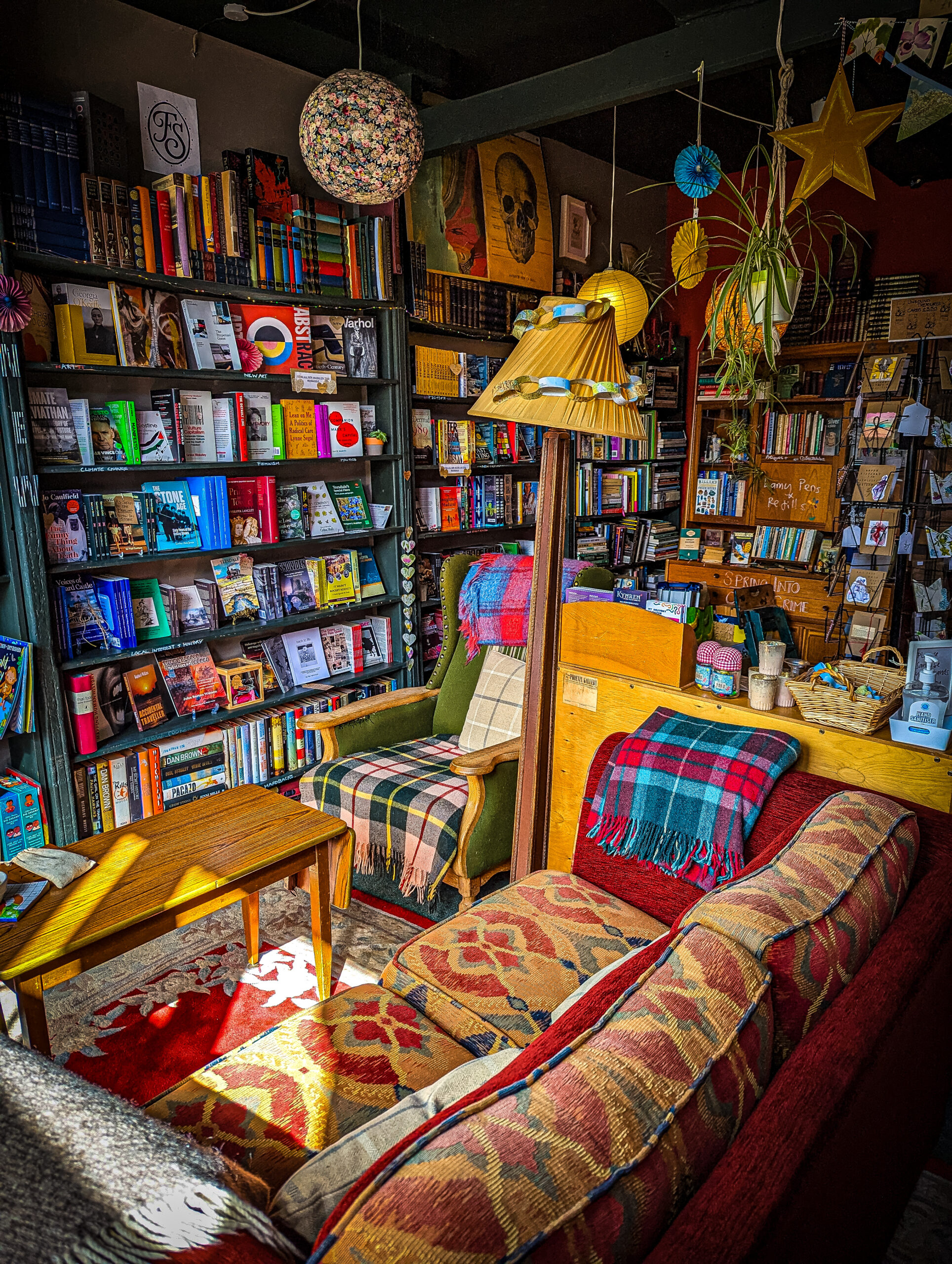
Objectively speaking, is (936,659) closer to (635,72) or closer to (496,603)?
(496,603)

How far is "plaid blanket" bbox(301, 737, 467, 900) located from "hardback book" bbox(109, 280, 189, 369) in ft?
4.94

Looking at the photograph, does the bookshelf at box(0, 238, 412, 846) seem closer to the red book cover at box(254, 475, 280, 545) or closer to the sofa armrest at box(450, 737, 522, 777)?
the red book cover at box(254, 475, 280, 545)

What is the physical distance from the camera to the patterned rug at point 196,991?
200 cm

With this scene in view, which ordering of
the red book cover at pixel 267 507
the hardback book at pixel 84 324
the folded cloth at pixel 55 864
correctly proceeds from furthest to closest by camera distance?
the red book cover at pixel 267 507
the hardback book at pixel 84 324
the folded cloth at pixel 55 864

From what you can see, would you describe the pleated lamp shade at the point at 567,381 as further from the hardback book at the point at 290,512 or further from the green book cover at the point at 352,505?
the green book cover at the point at 352,505

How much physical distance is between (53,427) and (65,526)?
0.31 metres

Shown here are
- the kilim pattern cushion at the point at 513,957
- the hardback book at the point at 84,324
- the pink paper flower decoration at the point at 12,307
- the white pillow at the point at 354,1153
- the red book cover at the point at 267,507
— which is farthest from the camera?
the red book cover at the point at 267,507

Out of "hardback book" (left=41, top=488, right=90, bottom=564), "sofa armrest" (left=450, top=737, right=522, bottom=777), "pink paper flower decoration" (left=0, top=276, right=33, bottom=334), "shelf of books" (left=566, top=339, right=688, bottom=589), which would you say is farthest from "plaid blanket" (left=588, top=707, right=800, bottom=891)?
"shelf of books" (left=566, top=339, right=688, bottom=589)

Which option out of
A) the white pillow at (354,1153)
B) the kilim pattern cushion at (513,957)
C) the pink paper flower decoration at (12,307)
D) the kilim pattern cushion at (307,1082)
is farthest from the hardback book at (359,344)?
the white pillow at (354,1153)

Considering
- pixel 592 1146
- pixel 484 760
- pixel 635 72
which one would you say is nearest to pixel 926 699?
pixel 484 760

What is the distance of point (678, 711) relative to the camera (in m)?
2.06

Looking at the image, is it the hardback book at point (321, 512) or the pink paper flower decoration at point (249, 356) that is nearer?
the pink paper flower decoration at point (249, 356)

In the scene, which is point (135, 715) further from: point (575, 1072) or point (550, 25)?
point (550, 25)

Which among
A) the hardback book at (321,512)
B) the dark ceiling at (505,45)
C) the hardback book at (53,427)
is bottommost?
the hardback book at (321,512)
